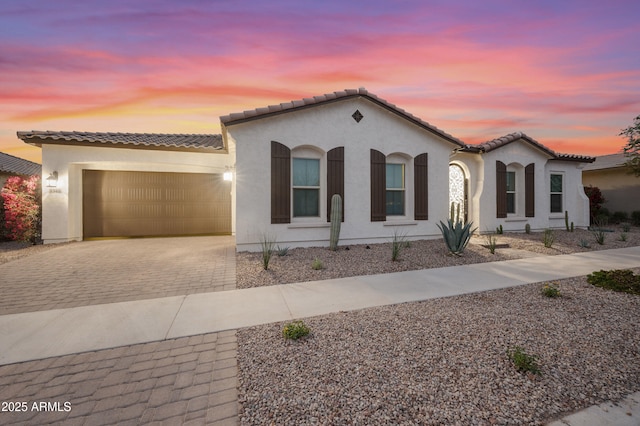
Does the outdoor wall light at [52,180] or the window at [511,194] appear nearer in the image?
the outdoor wall light at [52,180]

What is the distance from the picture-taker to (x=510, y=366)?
244cm

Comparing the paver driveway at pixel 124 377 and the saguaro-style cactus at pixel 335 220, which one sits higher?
the saguaro-style cactus at pixel 335 220

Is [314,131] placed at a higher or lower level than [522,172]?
higher

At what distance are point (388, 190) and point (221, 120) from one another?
5.78 metres

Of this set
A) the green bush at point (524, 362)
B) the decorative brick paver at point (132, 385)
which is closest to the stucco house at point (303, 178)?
the decorative brick paver at point (132, 385)

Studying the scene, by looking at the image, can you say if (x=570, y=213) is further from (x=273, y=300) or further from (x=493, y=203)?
(x=273, y=300)

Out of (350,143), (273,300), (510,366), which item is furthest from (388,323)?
(350,143)

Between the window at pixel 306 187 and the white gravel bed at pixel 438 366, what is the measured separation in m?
5.09

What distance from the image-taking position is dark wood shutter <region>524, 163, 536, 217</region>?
11742 millimetres

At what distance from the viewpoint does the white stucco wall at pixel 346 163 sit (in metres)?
7.62

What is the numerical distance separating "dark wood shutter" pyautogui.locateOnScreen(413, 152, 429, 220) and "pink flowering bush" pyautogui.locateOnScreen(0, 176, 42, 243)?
13.1 meters

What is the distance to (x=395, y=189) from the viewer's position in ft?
30.5

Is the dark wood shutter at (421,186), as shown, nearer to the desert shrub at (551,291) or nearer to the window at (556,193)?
the desert shrub at (551,291)

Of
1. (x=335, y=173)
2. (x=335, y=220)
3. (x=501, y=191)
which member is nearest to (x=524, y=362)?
(x=335, y=220)
